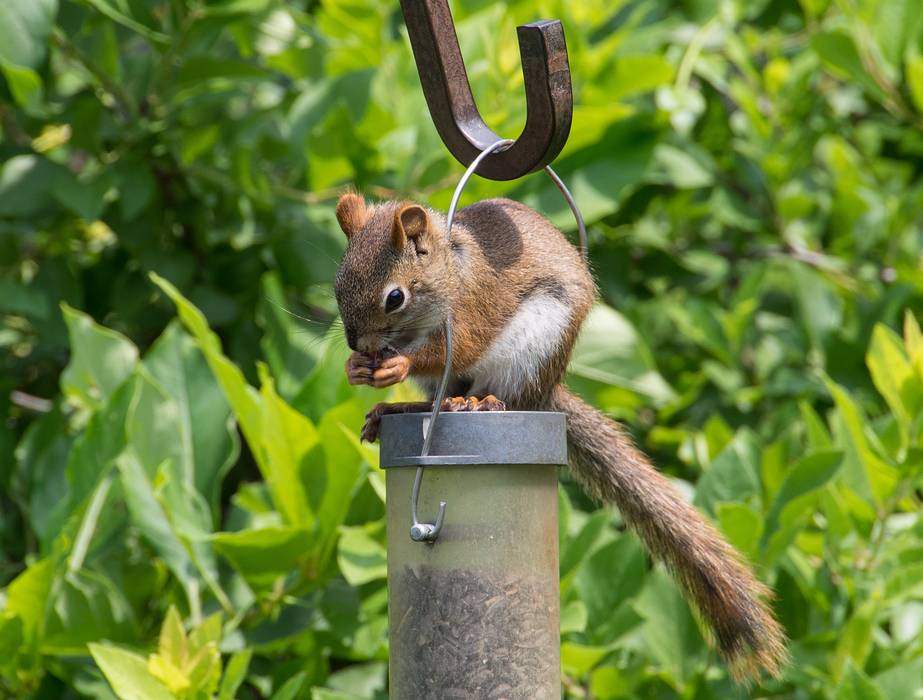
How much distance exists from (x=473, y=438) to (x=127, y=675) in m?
0.62

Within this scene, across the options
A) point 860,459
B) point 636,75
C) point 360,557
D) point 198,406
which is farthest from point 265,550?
point 636,75

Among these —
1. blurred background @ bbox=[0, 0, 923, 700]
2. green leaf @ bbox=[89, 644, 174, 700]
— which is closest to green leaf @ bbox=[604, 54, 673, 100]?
blurred background @ bbox=[0, 0, 923, 700]

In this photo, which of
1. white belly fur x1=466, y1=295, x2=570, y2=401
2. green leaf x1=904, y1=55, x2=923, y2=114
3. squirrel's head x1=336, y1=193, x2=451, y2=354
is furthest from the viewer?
green leaf x1=904, y1=55, x2=923, y2=114

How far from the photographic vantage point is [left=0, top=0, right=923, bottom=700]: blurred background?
1.90 m

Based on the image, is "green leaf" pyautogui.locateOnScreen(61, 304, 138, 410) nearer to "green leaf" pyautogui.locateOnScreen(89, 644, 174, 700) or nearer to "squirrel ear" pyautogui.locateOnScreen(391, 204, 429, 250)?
"green leaf" pyautogui.locateOnScreen(89, 644, 174, 700)

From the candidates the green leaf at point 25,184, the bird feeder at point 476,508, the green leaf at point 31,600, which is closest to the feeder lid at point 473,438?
the bird feeder at point 476,508

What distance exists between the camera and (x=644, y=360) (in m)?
2.35

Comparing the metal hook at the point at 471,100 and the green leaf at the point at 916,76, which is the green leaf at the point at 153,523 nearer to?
the metal hook at the point at 471,100

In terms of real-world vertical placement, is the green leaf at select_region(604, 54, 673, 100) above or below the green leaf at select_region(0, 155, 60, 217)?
below

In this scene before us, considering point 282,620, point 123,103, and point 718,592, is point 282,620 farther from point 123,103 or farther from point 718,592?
point 123,103

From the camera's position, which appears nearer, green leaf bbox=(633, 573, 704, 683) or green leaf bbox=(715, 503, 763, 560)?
green leaf bbox=(715, 503, 763, 560)

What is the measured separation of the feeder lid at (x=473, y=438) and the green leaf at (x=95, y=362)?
0.88 metres

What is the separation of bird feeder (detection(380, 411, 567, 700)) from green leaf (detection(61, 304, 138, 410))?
0.79 m

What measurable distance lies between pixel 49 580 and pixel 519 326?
788mm
